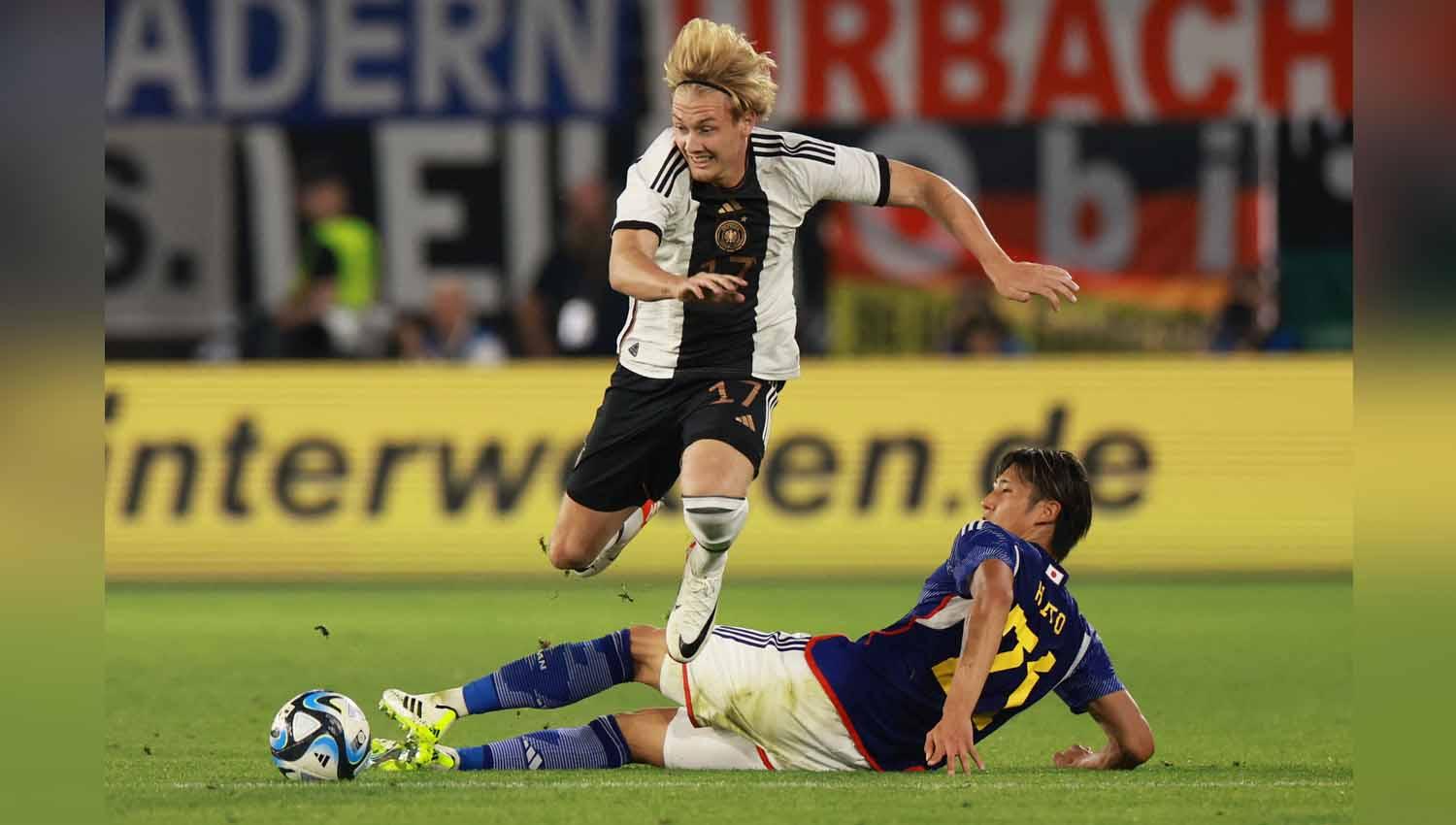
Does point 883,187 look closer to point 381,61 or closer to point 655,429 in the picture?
point 655,429

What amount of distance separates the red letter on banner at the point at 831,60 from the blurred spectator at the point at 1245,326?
3.39m

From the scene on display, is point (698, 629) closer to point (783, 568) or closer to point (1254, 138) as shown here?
point (783, 568)

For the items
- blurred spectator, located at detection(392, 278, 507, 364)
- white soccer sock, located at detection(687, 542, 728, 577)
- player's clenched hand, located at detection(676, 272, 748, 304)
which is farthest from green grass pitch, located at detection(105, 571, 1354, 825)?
blurred spectator, located at detection(392, 278, 507, 364)

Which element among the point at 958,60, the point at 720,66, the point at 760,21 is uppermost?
the point at 760,21

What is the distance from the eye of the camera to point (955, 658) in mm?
5887

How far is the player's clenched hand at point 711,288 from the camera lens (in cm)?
546

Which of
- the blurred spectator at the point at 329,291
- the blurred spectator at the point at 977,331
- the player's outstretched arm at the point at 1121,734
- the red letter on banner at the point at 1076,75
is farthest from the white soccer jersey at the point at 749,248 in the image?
the red letter on banner at the point at 1076,75

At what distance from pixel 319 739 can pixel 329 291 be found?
10428 millimetres

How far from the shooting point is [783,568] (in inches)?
503

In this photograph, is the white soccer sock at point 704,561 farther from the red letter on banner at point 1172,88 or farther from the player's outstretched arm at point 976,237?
the red letter on banner at point 1172,88

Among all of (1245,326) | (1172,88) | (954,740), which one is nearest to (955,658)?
(954,740)

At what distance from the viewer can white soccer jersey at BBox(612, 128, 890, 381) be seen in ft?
21.8

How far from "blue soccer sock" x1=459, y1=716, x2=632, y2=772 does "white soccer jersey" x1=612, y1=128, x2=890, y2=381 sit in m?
1.21

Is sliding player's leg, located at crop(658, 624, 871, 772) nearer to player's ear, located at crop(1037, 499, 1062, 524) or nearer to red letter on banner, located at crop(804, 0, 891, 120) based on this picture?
player's ear, located at crop(1037, 499, 1062, 524)
